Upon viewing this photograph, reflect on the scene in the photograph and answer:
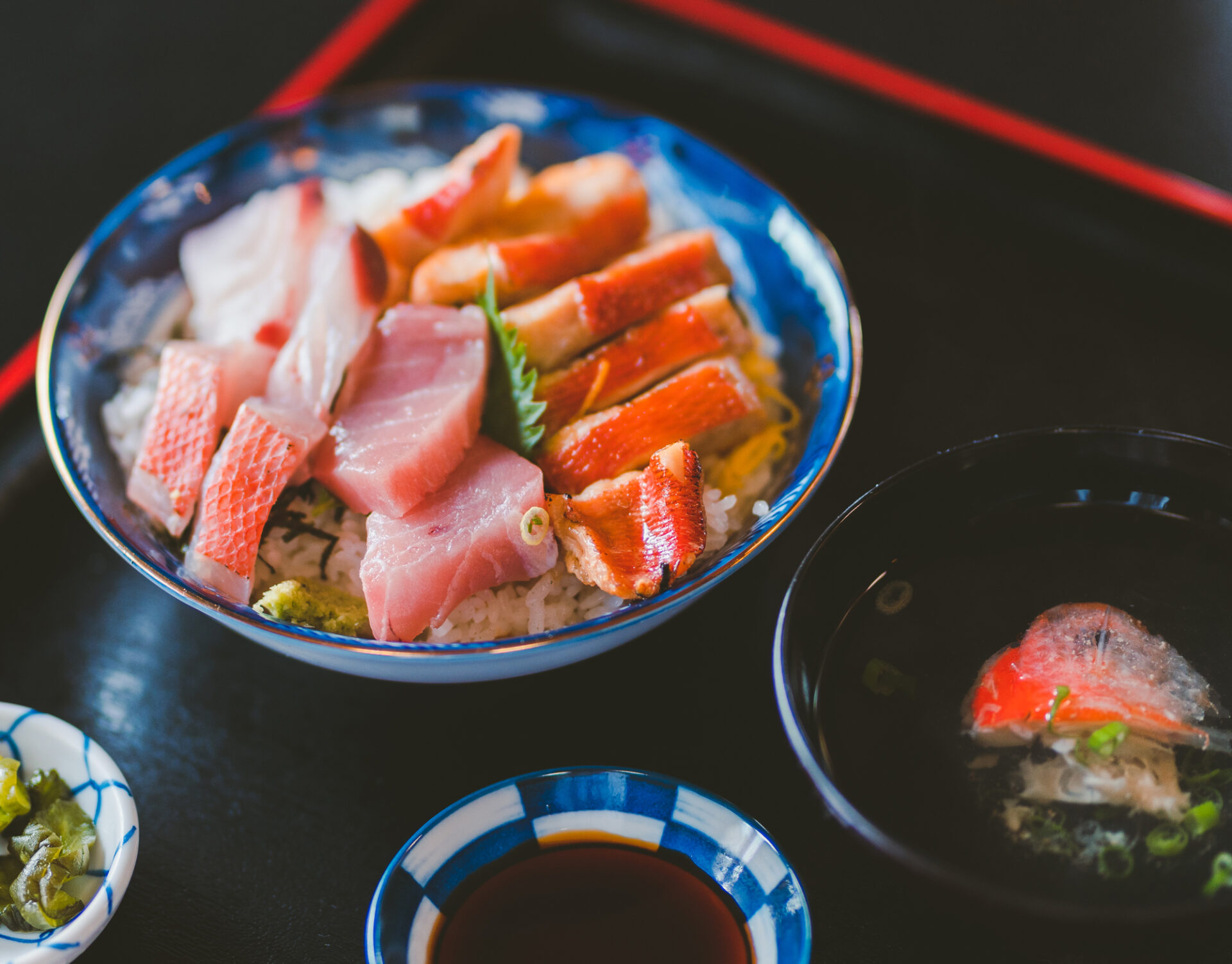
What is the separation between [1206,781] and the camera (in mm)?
1501

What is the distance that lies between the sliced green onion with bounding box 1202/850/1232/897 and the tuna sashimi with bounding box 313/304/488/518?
136cm

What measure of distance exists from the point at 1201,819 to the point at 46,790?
5.98 ft

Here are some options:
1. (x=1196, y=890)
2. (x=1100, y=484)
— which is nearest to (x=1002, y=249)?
(x=1100, y=484)

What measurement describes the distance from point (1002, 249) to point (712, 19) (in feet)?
3.51

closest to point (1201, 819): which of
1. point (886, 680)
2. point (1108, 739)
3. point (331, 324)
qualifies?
point (1108, 739)

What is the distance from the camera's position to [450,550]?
1723mm

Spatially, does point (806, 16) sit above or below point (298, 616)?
above

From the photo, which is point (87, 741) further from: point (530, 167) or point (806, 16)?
point (806, 16)

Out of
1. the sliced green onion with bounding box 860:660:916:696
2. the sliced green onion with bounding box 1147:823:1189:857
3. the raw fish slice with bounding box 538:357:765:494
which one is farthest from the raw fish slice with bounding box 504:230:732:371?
the sliced green onion with bounding box 1147:823:1189:857

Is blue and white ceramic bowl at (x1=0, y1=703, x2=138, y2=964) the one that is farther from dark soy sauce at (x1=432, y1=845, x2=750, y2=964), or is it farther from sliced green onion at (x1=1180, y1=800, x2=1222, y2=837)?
sliced green onion at (x1=1180, y1=800, x2=1222, y2=837)

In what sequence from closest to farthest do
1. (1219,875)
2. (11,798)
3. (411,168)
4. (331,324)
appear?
(1219,875) < (11,798) < (331,324) < (411,168)

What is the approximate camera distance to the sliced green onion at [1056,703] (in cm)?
154

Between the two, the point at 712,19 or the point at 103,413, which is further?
the point at 712,19

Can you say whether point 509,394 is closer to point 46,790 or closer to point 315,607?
point 315,607
